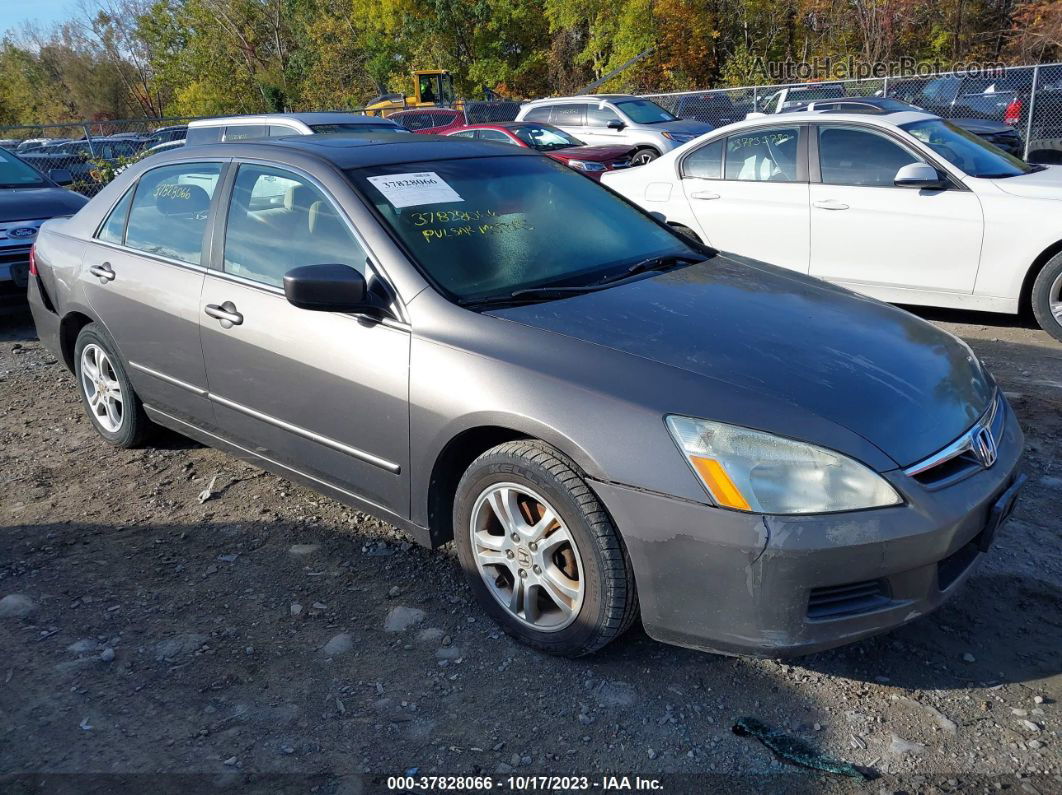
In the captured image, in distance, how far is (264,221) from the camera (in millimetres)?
3717

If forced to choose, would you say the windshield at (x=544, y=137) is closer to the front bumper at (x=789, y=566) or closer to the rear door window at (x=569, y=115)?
the rear door window at (x=569, y=115)

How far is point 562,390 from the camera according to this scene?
8.84 feet

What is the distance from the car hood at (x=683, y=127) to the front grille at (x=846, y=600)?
15233 mm

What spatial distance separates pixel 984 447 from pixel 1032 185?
4239 millimetres

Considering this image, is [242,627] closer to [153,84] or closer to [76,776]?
[76,776]

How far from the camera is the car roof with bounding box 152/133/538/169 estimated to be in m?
3.62

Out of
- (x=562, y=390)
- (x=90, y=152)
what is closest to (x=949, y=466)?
(x=562, y=390)

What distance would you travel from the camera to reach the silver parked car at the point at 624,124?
16.3 meters

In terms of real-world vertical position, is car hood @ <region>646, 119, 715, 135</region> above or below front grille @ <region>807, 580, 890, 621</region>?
above

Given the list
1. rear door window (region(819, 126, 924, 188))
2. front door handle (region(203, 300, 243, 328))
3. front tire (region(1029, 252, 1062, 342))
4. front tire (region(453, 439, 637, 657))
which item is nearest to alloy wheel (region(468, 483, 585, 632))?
front tire (region(453, 439, 637, 657))

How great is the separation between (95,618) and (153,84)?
5975 cm

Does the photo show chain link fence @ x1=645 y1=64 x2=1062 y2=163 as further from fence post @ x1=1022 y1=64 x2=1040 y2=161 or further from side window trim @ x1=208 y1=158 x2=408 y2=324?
side window trim @ x1=208 y1=158 x2=408 y2=324

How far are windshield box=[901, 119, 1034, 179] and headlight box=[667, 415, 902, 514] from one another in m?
4.78

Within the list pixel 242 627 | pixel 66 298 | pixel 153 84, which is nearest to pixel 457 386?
pixel 242 627
